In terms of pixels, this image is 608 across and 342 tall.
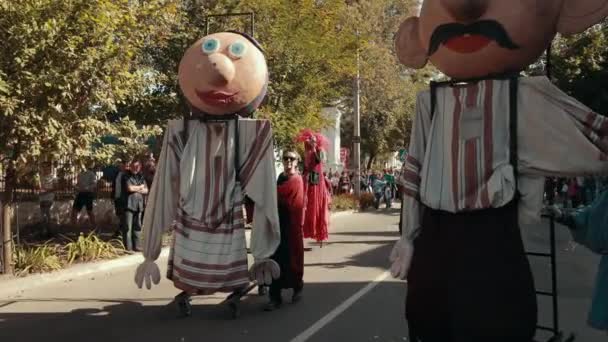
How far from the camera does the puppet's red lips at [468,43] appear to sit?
3.41 metres

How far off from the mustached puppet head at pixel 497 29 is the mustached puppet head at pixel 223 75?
2.23 meters

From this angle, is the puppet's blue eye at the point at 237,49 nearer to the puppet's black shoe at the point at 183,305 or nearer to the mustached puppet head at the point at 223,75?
the mustached puppet head at the point at 223,75

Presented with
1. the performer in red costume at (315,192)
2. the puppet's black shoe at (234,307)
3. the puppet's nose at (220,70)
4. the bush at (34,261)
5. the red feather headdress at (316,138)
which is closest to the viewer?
the puppet's nose at (220,70)

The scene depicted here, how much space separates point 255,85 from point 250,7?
9052 millimetres

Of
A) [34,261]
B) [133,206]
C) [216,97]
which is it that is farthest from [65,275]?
[216,97]

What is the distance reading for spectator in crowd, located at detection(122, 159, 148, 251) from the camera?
10.5 metres

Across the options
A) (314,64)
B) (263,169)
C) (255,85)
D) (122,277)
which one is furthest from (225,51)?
(314,64)

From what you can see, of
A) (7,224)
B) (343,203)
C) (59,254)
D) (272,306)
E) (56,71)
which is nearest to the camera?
(272,306)

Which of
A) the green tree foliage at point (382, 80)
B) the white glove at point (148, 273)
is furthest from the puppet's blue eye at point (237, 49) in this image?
the green tree foliage at point (382, 80)

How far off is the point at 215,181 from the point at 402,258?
2386mm

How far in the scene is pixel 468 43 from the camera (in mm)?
3447

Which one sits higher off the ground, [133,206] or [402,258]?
[402,258]

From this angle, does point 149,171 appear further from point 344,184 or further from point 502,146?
point 344,184

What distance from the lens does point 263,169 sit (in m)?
5.62
